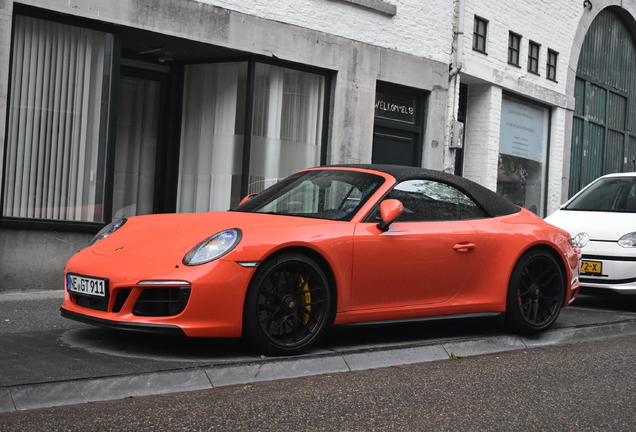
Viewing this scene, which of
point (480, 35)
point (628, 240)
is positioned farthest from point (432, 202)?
point (480, 35)

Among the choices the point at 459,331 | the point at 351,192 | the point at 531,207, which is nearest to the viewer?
the point at 351,192

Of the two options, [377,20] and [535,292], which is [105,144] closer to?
[377,20]

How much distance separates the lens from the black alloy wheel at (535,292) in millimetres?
6684

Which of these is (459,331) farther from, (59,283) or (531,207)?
(531,207)

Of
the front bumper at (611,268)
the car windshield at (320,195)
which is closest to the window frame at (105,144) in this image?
the car windshield at (320,195)

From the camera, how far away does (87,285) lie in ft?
17.5

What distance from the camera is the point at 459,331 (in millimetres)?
6941

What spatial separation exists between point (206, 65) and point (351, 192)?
6317mm

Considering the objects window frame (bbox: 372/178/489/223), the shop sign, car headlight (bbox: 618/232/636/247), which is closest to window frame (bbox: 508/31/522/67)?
the shop sign

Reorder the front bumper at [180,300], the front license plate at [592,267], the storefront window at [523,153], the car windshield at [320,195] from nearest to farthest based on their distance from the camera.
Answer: the front bumper at [180,300] → the car windshield at [320,195] → the front license plate at [592,267] → the storefront window at [523,153]

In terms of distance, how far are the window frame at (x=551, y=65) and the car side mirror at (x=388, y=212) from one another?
12591 mm

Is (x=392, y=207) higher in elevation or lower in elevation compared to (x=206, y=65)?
lower

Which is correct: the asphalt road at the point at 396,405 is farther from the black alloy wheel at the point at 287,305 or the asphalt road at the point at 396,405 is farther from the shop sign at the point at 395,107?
the shop sign at the point at 395,107

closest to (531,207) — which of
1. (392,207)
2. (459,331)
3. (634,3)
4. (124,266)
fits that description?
(634,3)
